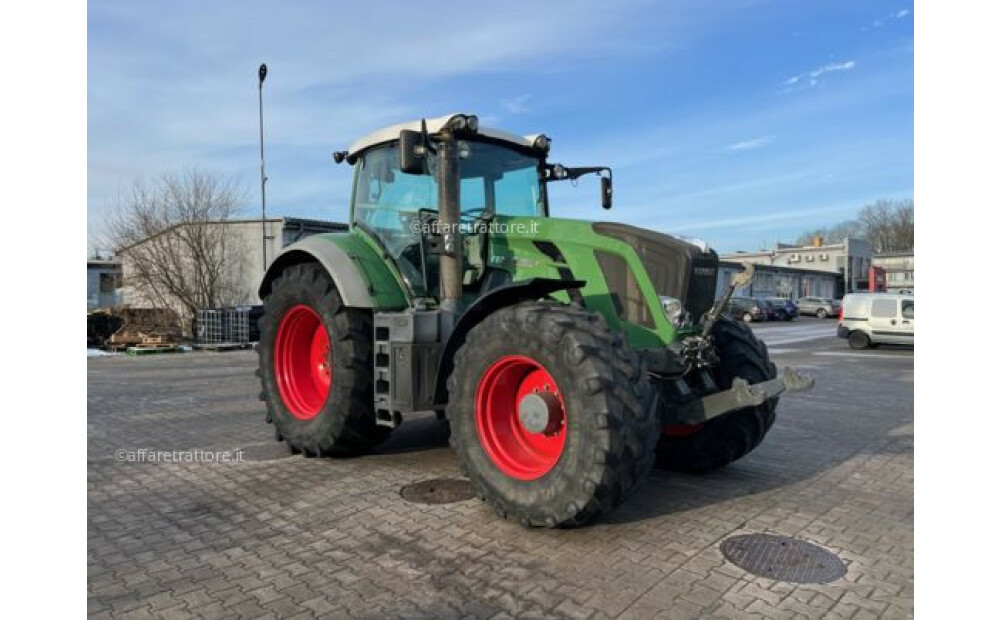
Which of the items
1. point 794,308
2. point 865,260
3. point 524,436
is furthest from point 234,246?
point 865,260

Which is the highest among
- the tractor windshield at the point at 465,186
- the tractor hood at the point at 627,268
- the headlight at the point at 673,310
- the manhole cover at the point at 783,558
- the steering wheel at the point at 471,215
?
the tractor windshield at the point at 465,186

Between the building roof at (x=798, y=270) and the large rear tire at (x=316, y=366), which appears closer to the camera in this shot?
the large rear tire at (x=316, y=366)

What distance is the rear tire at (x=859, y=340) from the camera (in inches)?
742

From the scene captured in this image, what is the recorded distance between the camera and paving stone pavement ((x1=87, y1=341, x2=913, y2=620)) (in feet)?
9.75

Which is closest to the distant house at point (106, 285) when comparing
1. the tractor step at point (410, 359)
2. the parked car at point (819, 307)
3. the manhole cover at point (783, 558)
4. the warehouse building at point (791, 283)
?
the tractor step at point (410, 359)

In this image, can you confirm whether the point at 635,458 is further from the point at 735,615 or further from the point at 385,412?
the point at 385,412

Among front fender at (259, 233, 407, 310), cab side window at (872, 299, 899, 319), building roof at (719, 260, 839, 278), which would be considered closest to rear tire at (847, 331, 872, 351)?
cab side window at (872, 299, 899, 319)

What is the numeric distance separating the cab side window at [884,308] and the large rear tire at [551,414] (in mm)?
18048

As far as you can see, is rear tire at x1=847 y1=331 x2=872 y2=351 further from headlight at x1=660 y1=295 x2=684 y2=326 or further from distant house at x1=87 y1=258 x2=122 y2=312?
distant house at x1=87 y1=258 x2=122 y2=312

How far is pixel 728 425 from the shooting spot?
15.8 feet

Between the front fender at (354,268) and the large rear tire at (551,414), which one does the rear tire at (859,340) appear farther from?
the large rear tire at (551,414)

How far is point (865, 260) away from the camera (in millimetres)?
62250

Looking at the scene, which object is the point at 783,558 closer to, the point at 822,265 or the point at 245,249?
the point at 245,249

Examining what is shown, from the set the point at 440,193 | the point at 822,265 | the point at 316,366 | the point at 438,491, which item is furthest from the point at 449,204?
the point at 822,265
